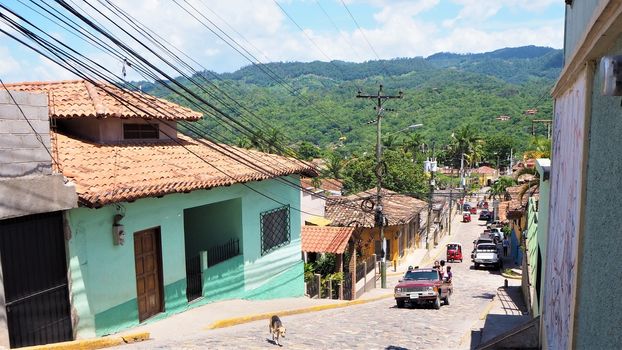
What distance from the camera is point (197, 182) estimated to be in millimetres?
12508

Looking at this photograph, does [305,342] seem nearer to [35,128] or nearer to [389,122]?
[35,128]

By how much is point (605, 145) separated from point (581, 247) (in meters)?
1.11

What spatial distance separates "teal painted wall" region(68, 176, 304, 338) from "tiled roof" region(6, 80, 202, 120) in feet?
8.36

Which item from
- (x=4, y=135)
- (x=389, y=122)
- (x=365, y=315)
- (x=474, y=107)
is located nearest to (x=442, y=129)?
(x=389, y=122)

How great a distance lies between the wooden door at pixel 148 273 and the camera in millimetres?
11945

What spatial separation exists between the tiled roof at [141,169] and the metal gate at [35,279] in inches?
35.5

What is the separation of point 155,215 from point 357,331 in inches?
209

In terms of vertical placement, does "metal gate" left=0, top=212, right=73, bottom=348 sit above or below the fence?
above

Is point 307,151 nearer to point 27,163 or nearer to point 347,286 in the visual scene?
point 347,286

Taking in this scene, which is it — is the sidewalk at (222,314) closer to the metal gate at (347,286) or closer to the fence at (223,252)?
the fence at (223,252)

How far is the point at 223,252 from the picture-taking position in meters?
15.4

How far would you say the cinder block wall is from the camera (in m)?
8.59

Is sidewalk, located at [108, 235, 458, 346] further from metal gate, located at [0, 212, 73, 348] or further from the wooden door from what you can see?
metal gate, located at [0, 212, 73, 348]

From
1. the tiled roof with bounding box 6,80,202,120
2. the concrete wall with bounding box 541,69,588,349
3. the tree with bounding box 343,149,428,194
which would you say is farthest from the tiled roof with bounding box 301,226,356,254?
the tree with bounding box 343,149,428,194
